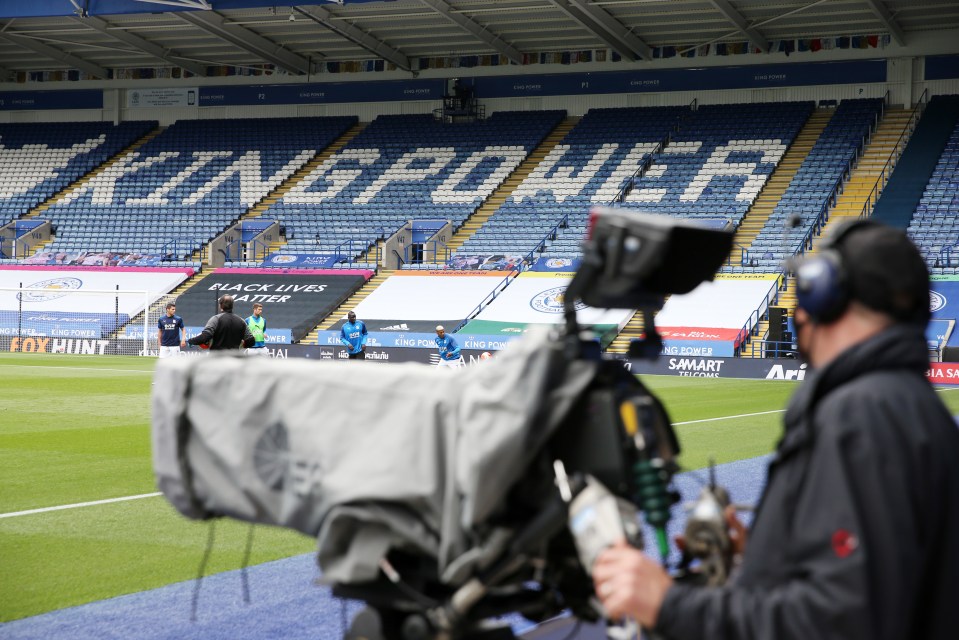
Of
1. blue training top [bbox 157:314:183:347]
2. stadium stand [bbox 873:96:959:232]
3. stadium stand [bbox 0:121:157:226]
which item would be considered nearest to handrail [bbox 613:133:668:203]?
stadium stand [bbox 873:96:959:232]

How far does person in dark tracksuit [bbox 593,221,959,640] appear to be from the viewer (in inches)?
78.8

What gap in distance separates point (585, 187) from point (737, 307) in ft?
38.9

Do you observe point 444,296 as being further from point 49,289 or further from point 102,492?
point 102,492

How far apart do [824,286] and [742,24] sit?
138 ft

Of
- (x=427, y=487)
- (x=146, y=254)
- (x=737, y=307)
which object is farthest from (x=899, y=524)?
(x=146, y=254)

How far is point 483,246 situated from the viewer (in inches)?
1652

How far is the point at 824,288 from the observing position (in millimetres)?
2232

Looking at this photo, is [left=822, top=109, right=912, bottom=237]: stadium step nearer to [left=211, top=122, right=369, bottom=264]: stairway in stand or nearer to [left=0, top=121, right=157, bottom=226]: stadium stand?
[left=211, top=122, right=369, bottom=264]: stairway in stand

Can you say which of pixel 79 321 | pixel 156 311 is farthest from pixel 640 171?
pixel 79 321

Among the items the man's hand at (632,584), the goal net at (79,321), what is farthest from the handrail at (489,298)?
the man's hand at (632,584)

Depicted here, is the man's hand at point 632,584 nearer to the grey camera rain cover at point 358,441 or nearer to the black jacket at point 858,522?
the black jacket at point 858,522

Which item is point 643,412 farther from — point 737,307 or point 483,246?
point 483,246

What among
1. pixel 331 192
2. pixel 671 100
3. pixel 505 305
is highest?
pixel 671 100

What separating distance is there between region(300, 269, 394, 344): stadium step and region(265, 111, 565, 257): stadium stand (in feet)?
9.05
